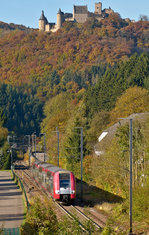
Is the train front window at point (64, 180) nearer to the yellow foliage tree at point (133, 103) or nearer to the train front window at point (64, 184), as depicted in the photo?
the train front window at point (64, 184)

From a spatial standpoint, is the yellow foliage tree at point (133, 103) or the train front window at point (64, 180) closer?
the train front window at point (64, 180)

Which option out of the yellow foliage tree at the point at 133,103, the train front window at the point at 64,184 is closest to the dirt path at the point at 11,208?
the train front window at the point at 64,184

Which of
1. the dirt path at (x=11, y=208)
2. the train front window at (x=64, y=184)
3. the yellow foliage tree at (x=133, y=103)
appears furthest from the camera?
the yellow foliage tree at (x=133, y=103)

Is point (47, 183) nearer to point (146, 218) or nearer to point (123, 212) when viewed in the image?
point (123, 212)

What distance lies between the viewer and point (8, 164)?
10675 cm

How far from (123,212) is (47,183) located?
11.6 metres

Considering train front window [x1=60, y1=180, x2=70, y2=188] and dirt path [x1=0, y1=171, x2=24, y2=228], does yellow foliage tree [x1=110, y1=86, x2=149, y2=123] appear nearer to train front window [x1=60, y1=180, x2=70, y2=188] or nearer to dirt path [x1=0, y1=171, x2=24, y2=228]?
dirt path [x1=0, y1=171, x2=24, y2=228]

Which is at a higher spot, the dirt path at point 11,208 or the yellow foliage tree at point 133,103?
the yellow foliage tree at point 133,103

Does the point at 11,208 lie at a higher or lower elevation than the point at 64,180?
lower

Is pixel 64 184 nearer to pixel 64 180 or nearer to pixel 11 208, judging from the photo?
pixel 64 180

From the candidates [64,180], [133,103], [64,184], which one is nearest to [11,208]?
[64,184]

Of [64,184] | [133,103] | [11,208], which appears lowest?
[11,208]

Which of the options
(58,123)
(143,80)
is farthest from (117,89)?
(58,123)

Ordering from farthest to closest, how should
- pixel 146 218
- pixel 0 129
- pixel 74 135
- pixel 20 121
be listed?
pixel 20 121, pixel 0 129, pixel 74 135, pixel 146 218
